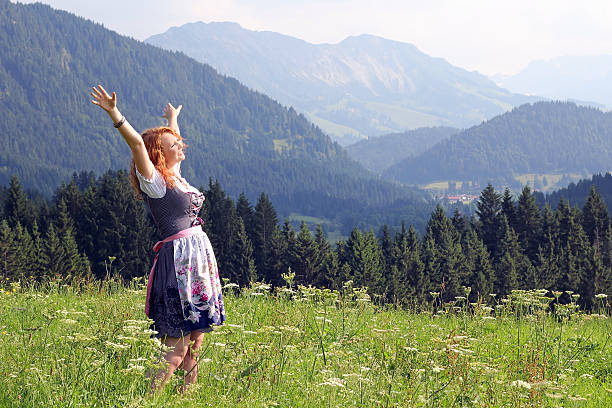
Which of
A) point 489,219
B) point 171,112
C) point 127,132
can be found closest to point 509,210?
point 489,219

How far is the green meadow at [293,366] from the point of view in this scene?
4.89 metres

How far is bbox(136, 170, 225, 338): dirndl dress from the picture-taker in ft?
18.2

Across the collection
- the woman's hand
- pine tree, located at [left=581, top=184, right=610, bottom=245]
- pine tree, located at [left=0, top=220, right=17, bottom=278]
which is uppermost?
the woman's hand

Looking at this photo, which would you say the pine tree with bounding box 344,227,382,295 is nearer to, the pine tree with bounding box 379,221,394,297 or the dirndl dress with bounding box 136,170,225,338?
the pine tree with bounding box 379,221,394,297

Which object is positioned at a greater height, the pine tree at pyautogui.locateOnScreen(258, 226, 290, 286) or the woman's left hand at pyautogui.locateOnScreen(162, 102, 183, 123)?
the woman's left hand at pyautogui.locateOnScreen(162, 102, 183, 123)

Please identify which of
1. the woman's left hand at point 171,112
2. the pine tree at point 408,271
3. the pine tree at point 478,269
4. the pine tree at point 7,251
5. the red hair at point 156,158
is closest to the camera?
the red hair at point 156,158

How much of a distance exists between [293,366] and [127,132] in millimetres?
3150

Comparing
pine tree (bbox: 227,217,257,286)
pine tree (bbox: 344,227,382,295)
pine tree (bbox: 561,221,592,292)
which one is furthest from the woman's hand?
pine tree (bbox: 227,217,257,286)

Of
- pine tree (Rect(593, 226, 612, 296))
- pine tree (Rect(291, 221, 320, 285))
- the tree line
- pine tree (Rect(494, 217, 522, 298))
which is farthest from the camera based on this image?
pine tree (Rect(291, 221, 320, 285))

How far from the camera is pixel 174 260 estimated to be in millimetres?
5578

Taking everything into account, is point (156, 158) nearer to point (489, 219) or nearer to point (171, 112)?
point (171, 112)

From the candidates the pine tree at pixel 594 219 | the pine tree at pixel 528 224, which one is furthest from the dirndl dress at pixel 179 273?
the pine tree at pixel 594 219

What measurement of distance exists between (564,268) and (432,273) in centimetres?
1761

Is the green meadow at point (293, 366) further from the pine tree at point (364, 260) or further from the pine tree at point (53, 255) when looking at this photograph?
the pine tree at point (53, 255)
